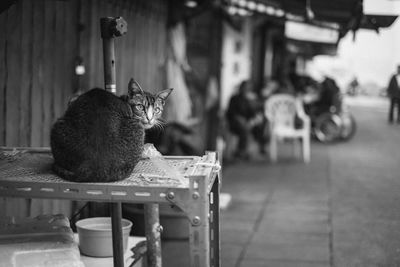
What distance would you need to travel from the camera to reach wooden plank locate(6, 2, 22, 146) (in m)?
4.52

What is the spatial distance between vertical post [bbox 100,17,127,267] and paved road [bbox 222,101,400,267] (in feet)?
9.45

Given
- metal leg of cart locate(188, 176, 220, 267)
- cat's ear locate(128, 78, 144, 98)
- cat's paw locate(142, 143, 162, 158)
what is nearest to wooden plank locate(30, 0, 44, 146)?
cat's ear locate(128, 78, 144, 98)

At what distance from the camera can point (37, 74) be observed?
16.6 ft

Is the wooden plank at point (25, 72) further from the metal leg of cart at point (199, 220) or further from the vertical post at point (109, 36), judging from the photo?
the metal leg of cart at point (199, 220)

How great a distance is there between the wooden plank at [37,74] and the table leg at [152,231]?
6.09 ft

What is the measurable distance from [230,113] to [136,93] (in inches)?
388

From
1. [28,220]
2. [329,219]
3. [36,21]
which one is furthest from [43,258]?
[329,219]

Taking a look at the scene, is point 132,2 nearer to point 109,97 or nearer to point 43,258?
point 109,97

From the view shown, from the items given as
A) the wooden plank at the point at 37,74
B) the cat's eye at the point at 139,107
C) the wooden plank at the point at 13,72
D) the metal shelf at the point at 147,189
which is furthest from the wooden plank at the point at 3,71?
the cat's eye at the point at 139,107

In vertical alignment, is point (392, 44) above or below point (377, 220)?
above

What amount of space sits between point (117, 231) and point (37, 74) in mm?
2453

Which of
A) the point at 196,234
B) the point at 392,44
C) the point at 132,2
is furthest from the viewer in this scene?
the point at 132,2

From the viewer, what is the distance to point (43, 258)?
3188 millimetres

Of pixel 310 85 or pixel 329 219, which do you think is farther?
pixel 310 85
